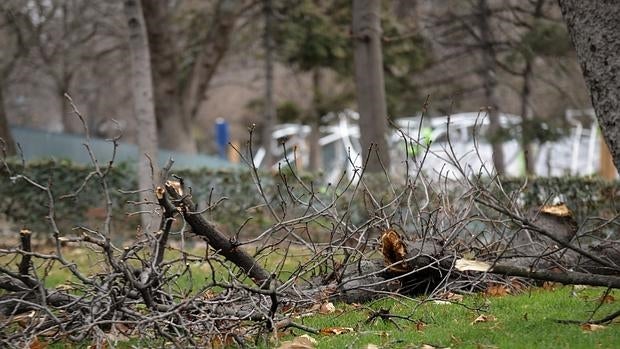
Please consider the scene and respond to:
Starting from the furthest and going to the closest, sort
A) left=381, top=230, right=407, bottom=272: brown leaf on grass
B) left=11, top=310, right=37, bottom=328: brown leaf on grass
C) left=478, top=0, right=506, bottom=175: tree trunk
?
left=478, top=0, right=506, bottom=175: tree trunk
left=381, top=230, right=407, bottom=272: brown leaf on grass
left=11, top=310, right=37, bottom=328: brown leaf on grass

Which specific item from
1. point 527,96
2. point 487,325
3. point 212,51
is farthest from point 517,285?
point 212,51

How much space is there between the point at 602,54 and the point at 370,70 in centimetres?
900

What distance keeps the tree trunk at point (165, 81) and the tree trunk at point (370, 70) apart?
700 cm

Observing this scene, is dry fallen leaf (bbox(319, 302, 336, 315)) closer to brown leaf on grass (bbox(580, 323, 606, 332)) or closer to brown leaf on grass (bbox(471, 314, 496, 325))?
brown leaf on grass (bbox(471, 314, 496, 325))

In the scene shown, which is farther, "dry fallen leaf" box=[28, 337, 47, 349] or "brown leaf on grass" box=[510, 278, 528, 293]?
"brown leaf on grass" box=[510, 278, 528, 293]

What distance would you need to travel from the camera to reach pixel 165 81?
20438 millimetres

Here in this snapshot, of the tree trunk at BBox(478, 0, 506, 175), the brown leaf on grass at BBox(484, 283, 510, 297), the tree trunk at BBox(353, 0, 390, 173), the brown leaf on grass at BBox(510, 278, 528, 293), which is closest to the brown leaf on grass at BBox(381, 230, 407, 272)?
the brown leaf on grass at BBox(484, 283, 510, 297)

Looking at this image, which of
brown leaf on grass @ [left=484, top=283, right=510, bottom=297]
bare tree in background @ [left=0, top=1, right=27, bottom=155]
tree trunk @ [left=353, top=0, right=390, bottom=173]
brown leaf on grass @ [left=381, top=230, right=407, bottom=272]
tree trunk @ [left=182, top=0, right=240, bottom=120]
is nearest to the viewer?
brown leaf on grass @ [left=381, top=230, right=407, bottom=272]

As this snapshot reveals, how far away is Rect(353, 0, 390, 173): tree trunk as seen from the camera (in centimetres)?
1421

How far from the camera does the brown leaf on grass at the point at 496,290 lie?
7.19m

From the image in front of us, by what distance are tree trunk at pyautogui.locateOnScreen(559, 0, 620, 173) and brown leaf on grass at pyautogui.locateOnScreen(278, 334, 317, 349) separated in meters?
2.18

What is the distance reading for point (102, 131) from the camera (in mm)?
43562

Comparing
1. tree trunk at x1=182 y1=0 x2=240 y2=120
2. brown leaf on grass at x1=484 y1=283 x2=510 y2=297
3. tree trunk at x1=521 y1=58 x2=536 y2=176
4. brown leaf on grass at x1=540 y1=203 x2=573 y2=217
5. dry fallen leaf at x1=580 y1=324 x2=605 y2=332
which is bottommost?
brown leaf on grass at x1=484 y1=283 x2=510 y2=297

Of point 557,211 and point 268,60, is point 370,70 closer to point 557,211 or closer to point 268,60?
point 268,60
